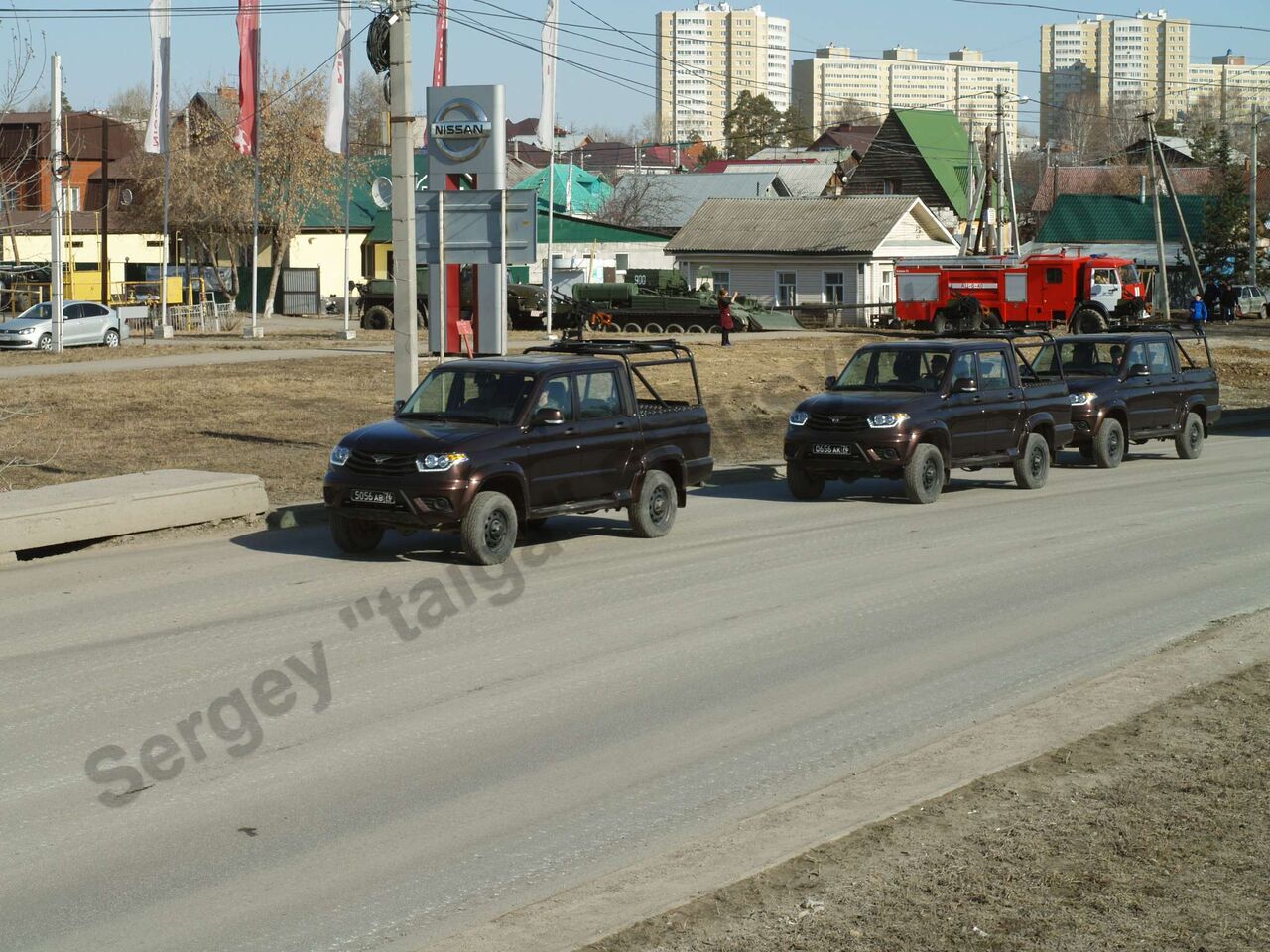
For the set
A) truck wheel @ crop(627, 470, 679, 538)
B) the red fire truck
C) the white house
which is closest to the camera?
truck wheel @ crop(627, 470, 679, 538)

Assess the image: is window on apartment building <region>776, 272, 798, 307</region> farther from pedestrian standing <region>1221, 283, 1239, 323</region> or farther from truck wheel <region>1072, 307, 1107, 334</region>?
pedestrian standing <region>1221, 283, 1239, 323</region>

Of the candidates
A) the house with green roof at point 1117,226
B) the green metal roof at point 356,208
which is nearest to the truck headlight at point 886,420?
the green metal roof at point 356,208

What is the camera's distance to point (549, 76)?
42688 mm

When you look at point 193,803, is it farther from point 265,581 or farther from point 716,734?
point 265,581

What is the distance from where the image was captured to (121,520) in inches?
562

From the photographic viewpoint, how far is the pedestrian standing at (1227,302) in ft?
223

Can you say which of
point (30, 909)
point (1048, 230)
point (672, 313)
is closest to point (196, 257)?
point (672, 313)

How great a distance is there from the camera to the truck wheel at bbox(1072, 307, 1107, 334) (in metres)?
54.8

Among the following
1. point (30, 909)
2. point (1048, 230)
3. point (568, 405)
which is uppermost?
point (1048, 230)

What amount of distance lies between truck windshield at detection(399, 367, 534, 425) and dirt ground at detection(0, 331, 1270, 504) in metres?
3.08

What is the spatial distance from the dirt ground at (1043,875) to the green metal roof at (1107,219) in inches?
3234

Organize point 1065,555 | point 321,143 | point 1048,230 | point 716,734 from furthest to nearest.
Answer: point 1048,230 < point 321,143 < point 1065,555 < point 716,734

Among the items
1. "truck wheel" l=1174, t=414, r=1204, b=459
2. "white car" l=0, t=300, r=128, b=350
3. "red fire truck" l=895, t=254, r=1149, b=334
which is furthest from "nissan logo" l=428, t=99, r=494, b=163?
"red fire truck" l=895, t=254, r=1149, b=334

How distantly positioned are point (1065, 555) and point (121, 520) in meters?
8.32
